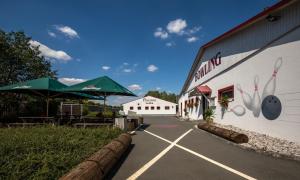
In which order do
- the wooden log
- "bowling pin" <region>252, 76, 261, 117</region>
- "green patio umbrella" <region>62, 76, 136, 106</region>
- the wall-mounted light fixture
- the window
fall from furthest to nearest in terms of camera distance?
1. the window
2. "green patio umbrella" <region>62, 76, 136, 106</region>
3. "bowling pin" <region>252, 76, 261, 117</region>
4. the wall-mounted light fixture
5. the wooden log

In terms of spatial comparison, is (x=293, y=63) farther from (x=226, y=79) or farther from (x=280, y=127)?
(x=226, y=79)

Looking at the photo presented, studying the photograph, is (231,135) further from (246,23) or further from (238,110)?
(246,23)

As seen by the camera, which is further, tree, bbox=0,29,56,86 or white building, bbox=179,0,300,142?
tree, bbox=0,29,56,86

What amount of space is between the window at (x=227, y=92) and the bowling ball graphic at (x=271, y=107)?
11.1 feet

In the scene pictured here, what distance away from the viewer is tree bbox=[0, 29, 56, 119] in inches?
835

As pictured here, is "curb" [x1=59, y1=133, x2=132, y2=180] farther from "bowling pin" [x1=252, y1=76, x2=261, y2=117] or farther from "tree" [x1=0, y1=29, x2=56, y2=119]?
"tree" [x1=0, y1=29, x2=56, y2=119]

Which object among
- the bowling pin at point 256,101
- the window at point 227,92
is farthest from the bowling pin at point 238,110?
the bowling pin at point 256,101

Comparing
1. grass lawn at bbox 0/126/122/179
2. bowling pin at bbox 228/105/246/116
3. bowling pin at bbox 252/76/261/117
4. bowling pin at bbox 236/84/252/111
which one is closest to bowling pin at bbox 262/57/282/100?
bowling pin at bbox 252/76/261/117

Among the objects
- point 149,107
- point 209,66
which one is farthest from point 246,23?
point 149,107

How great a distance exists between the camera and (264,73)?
9.81 metres

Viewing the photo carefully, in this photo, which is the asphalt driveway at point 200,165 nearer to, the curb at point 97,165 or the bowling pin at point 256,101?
the curb at point 97,165

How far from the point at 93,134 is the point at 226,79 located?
976 centimetres

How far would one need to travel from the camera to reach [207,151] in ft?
23.3

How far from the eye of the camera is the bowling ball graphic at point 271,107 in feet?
29.1
